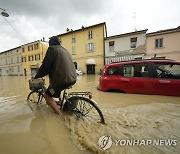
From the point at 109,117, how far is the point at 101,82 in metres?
3.04

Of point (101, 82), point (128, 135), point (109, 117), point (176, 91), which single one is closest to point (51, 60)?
point (109, 117)

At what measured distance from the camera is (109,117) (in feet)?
9.63

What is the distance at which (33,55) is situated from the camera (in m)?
37.7

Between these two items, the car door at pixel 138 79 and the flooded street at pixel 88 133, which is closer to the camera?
the flooded street at pixel 88 133

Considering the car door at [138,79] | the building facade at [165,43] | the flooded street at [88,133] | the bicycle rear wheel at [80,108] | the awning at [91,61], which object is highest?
the building facade at [165,43]

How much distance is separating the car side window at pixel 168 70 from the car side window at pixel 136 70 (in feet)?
1.37

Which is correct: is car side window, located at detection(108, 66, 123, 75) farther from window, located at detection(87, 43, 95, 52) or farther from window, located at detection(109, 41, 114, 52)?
window, located at detection(87, 43, 95, 52)

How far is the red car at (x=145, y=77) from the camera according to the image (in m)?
4.57

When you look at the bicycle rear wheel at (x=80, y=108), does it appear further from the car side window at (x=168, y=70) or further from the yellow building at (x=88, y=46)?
the yellow building at (x=88, y=46)

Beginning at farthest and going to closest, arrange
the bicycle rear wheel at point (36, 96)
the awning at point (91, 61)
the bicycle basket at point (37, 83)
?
the awning at point (91, 61) → the bicycle rear wheel at point (36, 96) → the bicycle basket at point (37, 83)

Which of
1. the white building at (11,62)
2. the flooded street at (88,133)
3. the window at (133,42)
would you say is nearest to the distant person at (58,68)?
the flooded street at (88,133)

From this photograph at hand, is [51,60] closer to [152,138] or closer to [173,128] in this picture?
[152,138]

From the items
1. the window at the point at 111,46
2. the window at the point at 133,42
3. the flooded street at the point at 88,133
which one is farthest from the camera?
the window at the point at 111,46

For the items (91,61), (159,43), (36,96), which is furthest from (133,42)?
(36,96)
